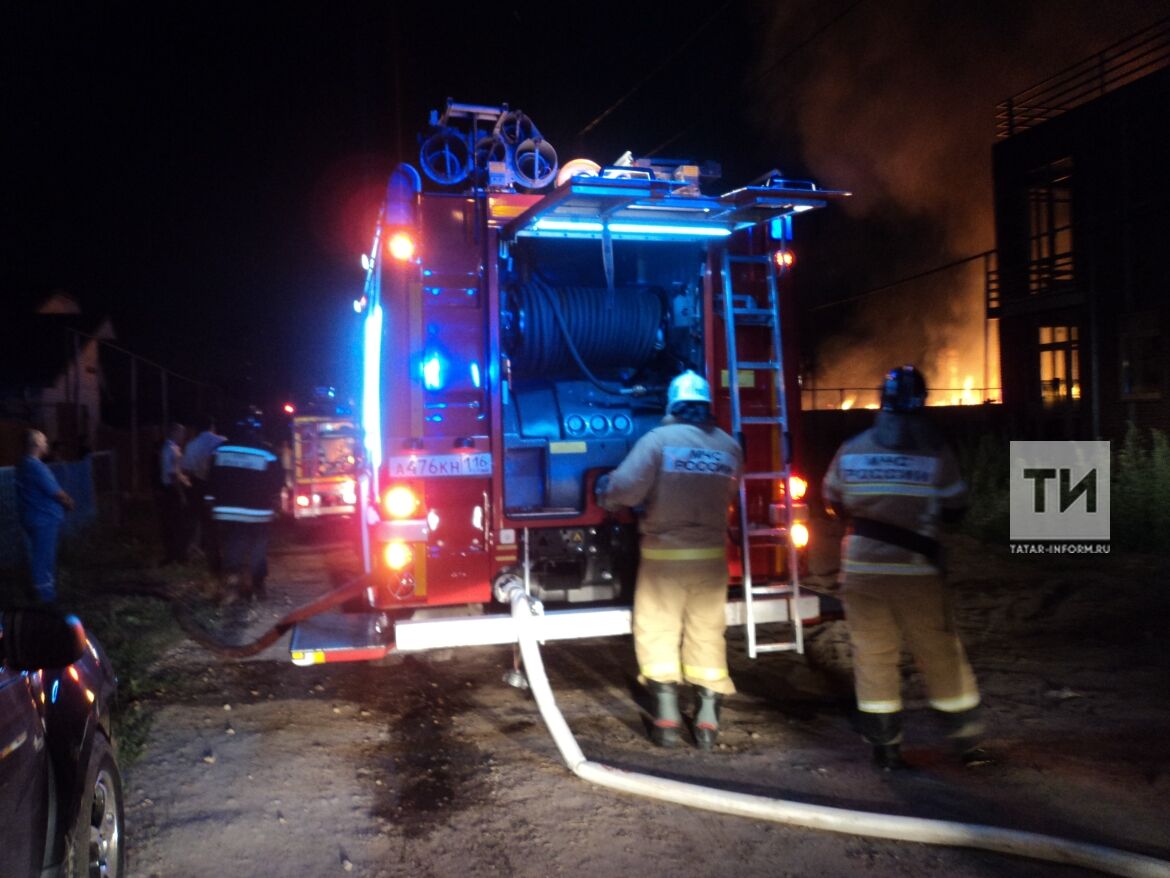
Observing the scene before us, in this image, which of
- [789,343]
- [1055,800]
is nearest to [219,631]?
[789,343]

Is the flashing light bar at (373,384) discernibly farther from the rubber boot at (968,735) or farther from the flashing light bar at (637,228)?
the rubber boot at (968,735)

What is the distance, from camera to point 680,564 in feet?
16.0

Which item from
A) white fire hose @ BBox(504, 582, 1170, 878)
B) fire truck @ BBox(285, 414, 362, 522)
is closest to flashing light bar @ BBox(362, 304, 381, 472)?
white fire hose @ BBox(504, 582, 1170, 878)

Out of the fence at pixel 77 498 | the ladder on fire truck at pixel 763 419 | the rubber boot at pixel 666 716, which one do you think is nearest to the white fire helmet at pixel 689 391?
the ladder on fire truck at pixel 763 419

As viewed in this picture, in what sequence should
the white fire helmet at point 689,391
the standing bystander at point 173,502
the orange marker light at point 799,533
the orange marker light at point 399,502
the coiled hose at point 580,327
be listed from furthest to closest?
the standing bystander at point 173,502
the coiled hose at point 580,327
the orange marker light at point 799,533
the orange marker light at point 399,502
the white fire helmet at point 689,391

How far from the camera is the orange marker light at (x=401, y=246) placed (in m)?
5.37

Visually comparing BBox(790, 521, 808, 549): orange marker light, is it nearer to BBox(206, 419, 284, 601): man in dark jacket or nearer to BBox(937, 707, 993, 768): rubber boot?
BBox(937, 707, 993, 768): rubber boot

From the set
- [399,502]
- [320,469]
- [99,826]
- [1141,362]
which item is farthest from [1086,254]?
[99,826]

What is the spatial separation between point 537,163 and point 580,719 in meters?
3.41

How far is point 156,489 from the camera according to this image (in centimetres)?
1120

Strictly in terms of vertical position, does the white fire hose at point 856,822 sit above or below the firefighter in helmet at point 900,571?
below

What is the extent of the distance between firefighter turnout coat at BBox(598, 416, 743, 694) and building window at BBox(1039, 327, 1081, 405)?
53.3 ft

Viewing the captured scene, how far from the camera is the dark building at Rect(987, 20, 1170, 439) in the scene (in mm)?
16703

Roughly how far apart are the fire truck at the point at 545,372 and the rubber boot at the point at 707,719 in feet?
2.11
